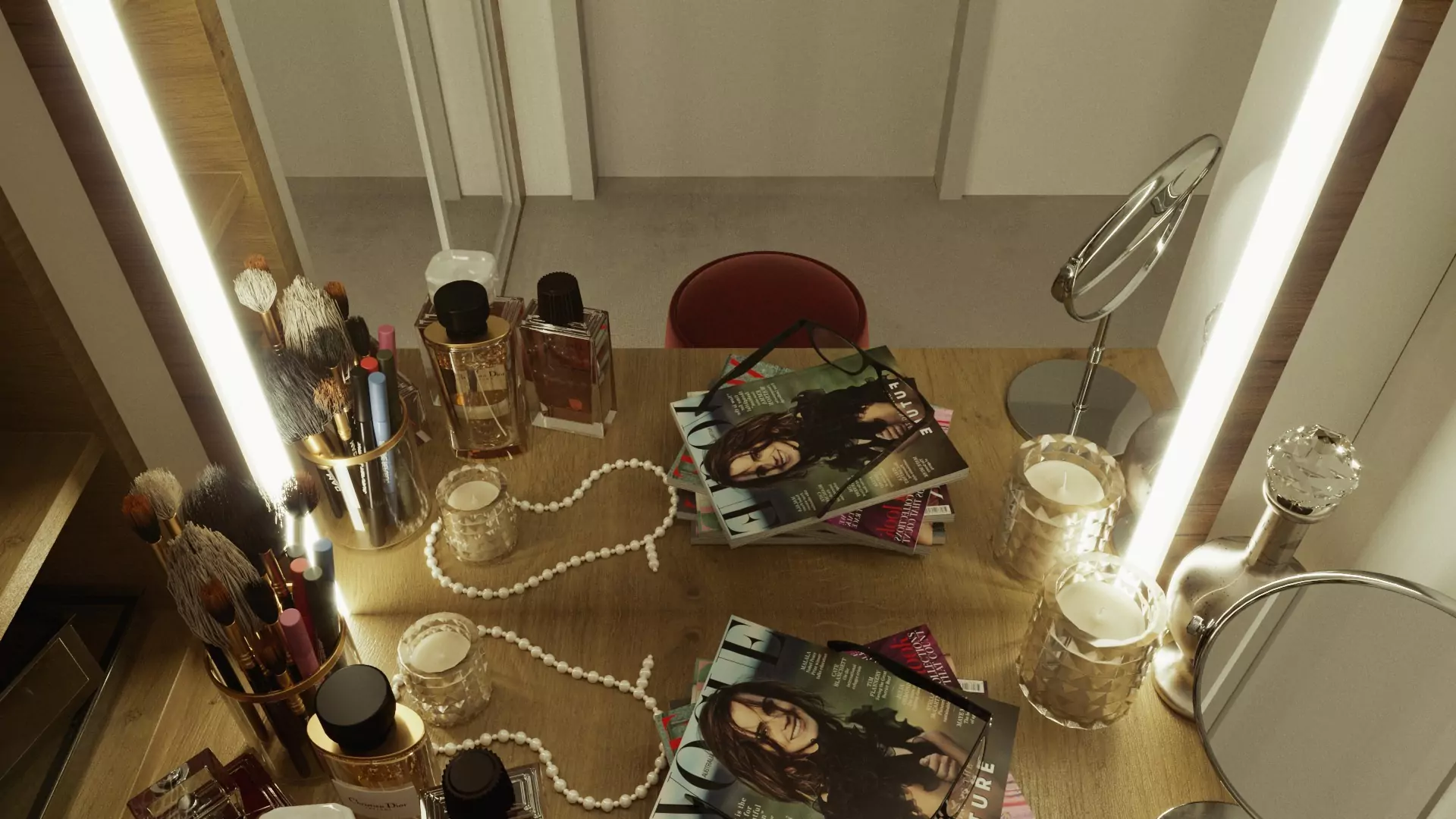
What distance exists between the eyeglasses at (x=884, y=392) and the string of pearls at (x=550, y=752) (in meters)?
0.25

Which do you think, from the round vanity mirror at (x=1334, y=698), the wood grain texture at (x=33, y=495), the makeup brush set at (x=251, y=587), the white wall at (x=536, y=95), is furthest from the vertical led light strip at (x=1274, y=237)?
the white wall at (x=536, y=95)

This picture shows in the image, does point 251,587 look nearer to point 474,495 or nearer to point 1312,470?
point 474,495

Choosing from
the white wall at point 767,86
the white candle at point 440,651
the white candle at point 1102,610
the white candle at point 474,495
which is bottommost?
the white wall at point 767,86

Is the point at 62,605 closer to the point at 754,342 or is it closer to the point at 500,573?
the point at 500,573

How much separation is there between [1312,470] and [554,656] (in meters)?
0.66

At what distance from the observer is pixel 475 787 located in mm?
646

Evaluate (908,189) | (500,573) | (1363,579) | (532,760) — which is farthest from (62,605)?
(908,189)

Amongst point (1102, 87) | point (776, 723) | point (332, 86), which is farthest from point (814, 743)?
point (1102, 87)

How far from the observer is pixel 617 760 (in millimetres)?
856

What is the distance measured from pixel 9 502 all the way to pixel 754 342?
103 cm

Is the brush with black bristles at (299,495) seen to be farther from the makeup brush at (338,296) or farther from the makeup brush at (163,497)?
the makeup brush at (338,296)

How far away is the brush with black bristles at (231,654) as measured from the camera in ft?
2.25

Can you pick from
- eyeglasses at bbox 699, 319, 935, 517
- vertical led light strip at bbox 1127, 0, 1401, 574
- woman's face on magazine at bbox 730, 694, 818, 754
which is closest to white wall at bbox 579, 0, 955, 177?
eyeglasses at bbox 699, 319, 935, 517

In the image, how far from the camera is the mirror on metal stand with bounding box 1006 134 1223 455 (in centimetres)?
100
